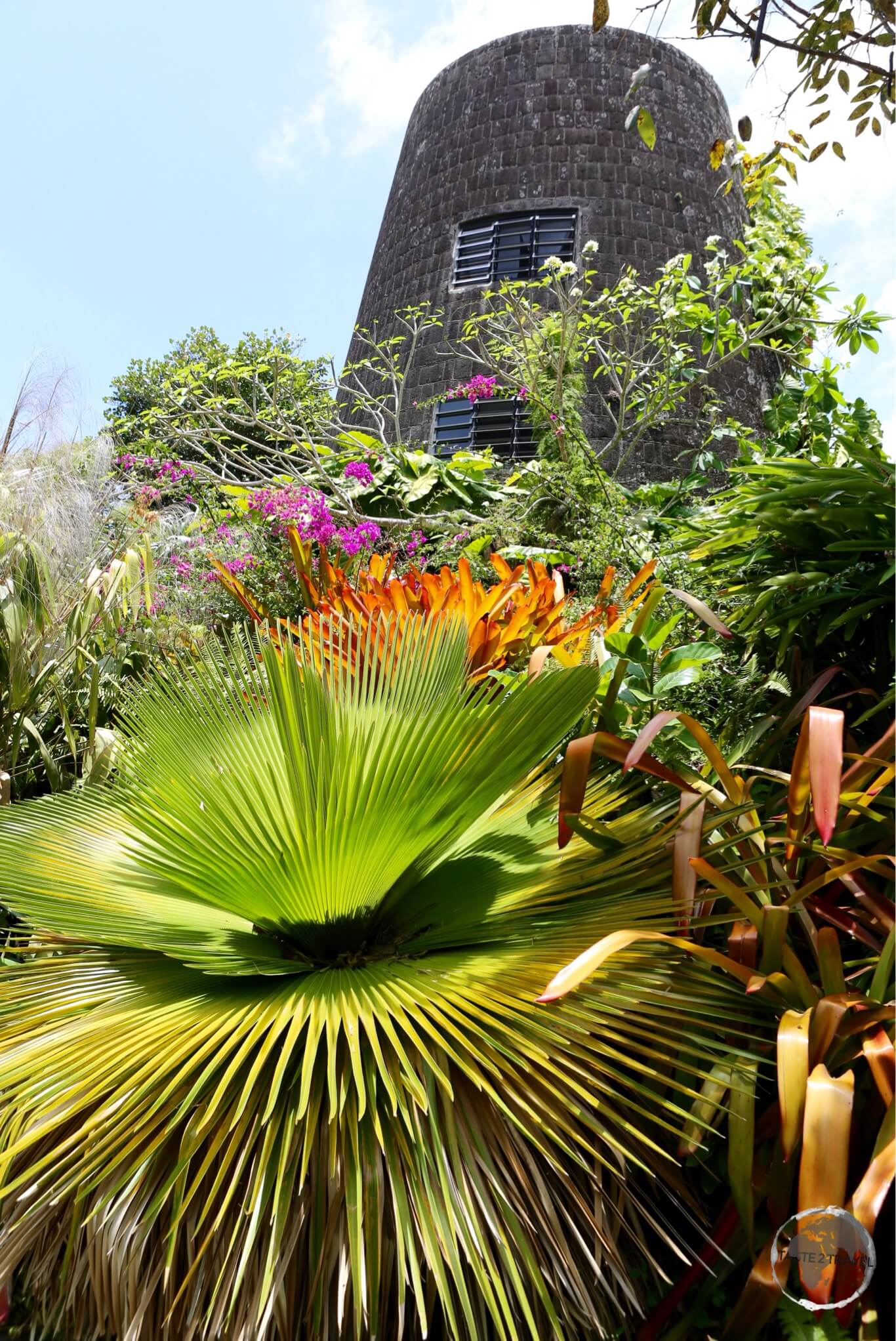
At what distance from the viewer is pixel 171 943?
1.88 metres

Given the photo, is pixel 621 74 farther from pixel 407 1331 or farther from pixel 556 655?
pixel 407 1331

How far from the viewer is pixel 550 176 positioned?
1034cm

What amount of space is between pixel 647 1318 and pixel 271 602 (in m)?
4.73

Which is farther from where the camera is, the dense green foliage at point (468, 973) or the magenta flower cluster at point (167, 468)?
the magenta flower cluster at point (167, 468)

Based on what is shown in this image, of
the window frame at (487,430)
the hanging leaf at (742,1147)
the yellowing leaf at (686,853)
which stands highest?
the window frame at (487,430)

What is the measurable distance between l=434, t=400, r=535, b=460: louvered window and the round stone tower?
0.62 feet

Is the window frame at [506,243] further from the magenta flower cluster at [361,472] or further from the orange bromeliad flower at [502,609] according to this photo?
the orange bromeliad flower at [502,609]

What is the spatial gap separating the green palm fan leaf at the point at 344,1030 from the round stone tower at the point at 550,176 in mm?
8357

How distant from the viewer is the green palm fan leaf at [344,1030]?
1505 millimetres

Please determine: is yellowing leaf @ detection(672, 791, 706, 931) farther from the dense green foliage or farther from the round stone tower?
the round stone tower

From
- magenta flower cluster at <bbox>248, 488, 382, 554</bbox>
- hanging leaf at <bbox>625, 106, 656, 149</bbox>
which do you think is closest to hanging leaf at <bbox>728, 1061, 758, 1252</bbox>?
hanging leaf at <bbox>625, 106, 656, 149</bbox>

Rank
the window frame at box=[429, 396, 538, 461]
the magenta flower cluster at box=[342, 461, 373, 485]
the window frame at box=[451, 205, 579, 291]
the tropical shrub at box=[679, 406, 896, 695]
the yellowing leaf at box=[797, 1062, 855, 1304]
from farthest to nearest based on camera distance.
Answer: the window frame at box=[451, 205, 579, 291] → the window frame at box=[429, 396, 538, 461] → the magenta flower cluster at box=[342, 461, 373, 485] → the tropical shrub at box=[679, 406, 896, 695] → the yellowing leaf at box=[797, 1062, 855, 1304]

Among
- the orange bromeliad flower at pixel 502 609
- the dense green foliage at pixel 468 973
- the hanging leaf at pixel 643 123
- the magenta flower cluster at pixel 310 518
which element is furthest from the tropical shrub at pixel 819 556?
the magenta flower cluster at pixel 310 518

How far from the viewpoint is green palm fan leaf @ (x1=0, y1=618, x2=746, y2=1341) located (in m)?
1.50
